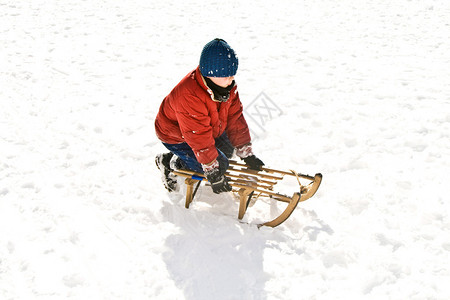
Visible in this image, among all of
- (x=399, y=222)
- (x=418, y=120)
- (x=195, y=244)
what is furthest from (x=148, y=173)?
(x=418, y=120)

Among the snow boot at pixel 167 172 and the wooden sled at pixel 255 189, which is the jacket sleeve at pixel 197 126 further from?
the snow boot at pixel 167 172

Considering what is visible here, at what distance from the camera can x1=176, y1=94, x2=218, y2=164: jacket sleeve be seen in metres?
2.81

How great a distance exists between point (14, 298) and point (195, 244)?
1252 mm

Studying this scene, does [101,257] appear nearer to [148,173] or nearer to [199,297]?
[199,297]

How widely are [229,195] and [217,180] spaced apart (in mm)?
600

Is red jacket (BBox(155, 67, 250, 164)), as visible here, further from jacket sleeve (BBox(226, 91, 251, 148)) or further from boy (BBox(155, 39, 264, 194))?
jacket sleeve (BBox(226, 91, 251, 148))

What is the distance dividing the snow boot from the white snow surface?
99 millimetres

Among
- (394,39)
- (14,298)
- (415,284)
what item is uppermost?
(394,39)

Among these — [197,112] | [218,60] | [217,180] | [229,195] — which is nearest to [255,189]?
[217,180]

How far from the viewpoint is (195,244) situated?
2.94 m

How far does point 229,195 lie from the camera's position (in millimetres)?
3469

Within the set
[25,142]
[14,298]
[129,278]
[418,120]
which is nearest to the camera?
[14,298]

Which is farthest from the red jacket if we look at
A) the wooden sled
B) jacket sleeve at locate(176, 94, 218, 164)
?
the wooden sled

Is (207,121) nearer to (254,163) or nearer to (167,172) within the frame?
(254,163)
